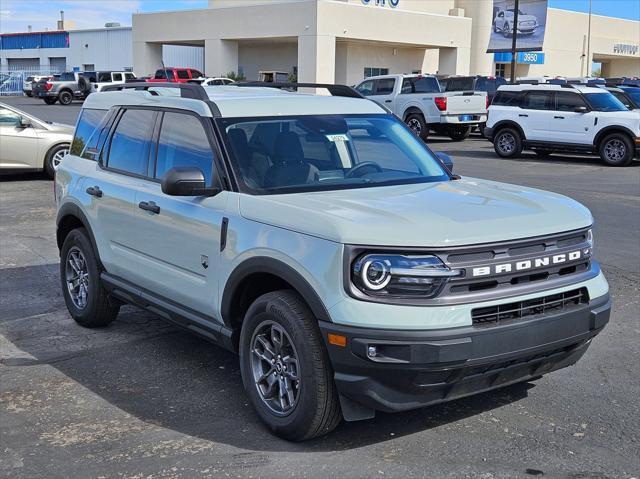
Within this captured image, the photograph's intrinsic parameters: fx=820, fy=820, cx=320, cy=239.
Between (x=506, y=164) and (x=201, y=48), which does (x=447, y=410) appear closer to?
(x=506, y=164)

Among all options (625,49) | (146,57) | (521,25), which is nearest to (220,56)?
(146,57)

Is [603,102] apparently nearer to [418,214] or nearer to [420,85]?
[420,85]

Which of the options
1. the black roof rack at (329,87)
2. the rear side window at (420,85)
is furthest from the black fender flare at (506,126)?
the black roof rack at (329,87)

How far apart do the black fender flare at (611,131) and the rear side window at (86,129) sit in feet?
48.8

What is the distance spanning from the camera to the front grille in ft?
13.1

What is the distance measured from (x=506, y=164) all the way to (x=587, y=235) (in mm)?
15379

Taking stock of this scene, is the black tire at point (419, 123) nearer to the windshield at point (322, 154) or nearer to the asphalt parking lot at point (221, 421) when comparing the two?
the asphalt parking lot at point (221, 421)

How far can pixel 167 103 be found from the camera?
5586 mm

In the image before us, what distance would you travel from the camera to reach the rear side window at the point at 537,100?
20.0 m

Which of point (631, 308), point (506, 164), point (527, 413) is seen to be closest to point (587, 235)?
point (527, 413)

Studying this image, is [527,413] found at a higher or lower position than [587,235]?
lower

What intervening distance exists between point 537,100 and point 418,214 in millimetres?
17091

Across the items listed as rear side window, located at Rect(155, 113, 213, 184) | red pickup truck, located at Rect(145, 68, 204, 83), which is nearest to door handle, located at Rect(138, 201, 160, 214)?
rear side window, located at Rect(155, 113, 213, 184)

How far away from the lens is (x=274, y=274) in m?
4.30
